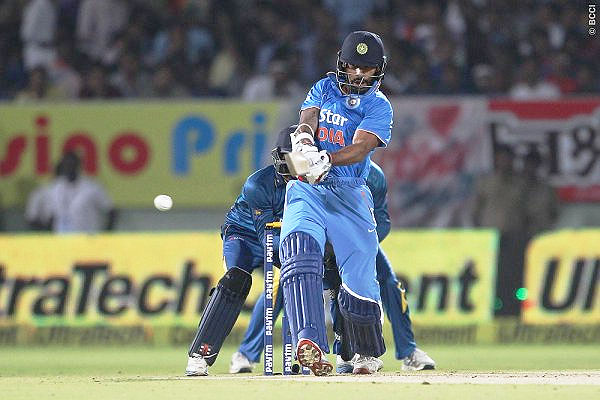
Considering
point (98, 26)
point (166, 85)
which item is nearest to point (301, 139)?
point (166, 85)

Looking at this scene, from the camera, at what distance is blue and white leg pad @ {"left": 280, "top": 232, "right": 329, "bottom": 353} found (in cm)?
808

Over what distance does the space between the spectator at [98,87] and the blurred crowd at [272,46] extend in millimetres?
11

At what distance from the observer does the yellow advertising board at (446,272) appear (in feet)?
47.2

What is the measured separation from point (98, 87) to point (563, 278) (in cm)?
576

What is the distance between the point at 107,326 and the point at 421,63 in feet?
15.1

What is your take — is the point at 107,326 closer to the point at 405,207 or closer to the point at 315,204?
the point at 405,207

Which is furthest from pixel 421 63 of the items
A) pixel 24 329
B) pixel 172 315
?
pixel 24 329

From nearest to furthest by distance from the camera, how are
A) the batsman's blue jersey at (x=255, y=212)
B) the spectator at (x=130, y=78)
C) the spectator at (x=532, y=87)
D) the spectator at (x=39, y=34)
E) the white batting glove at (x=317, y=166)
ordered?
the white batting glove at (x=317, y=166), the batsman's blue jersey at (x=255, y=212), the spectator at (x=532, y=87), the spectator at (x=130, y=78), the spectator at (x=39, y=34)

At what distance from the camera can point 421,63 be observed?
53.2ft

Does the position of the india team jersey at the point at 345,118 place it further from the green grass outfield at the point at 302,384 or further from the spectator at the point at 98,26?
the spectator at the point at 98,26

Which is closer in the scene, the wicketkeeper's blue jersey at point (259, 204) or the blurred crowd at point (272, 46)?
the wicketkeeper's blue jersey at point (259, 204)

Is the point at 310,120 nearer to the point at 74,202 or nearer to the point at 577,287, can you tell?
the point at 577,287

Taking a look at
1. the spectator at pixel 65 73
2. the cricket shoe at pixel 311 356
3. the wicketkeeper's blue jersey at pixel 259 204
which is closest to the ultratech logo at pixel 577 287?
the wicketkeeper's blue jersey at pixel 259 204

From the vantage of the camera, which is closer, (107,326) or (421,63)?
(107,326)
